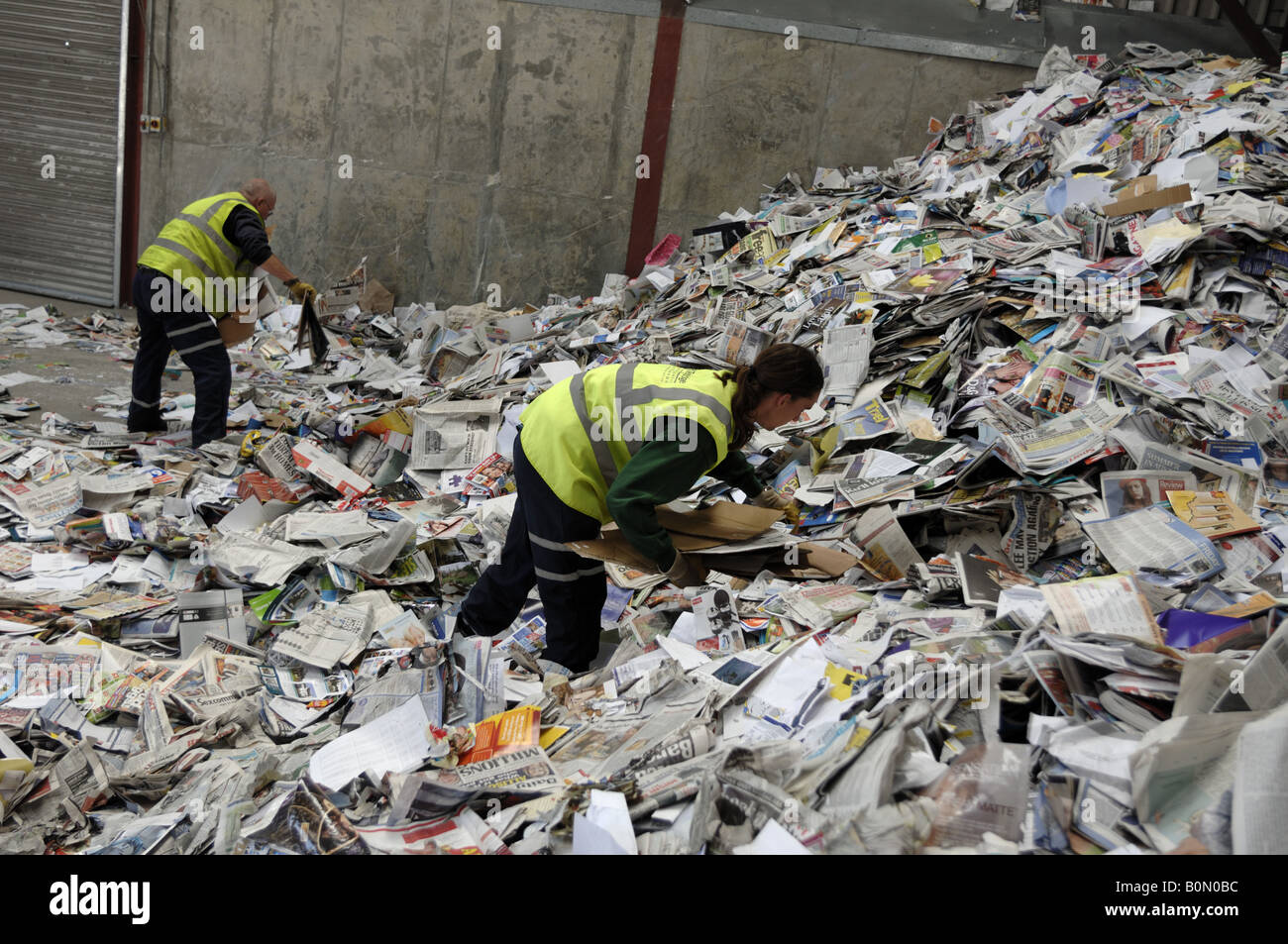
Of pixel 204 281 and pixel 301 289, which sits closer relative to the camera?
pixel 204 281

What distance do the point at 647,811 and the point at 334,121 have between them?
7273 millimetres

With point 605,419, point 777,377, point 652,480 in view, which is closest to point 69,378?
point 605,419

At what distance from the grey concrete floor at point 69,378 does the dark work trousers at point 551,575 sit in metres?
3.54

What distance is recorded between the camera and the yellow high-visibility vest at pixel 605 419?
242cm

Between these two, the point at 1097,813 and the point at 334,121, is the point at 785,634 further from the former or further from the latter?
the point at 334,121

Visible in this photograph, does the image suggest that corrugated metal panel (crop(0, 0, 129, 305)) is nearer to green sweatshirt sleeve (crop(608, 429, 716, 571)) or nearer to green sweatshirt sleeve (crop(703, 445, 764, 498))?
green sweatshirt sleeve (crop(703, 445, 764, 498))

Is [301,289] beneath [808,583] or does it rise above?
above

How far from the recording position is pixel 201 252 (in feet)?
15.4

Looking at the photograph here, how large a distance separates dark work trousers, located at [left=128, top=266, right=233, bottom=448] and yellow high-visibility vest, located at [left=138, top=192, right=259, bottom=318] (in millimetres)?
61

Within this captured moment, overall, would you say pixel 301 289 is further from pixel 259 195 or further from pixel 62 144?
pixel 62 144

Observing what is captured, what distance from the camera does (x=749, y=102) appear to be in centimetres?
748

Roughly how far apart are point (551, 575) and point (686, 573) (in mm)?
388

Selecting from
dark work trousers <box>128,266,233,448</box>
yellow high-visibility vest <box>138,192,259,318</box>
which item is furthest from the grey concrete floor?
yellow high-visibility vest <box>138,192,259,318</box>
